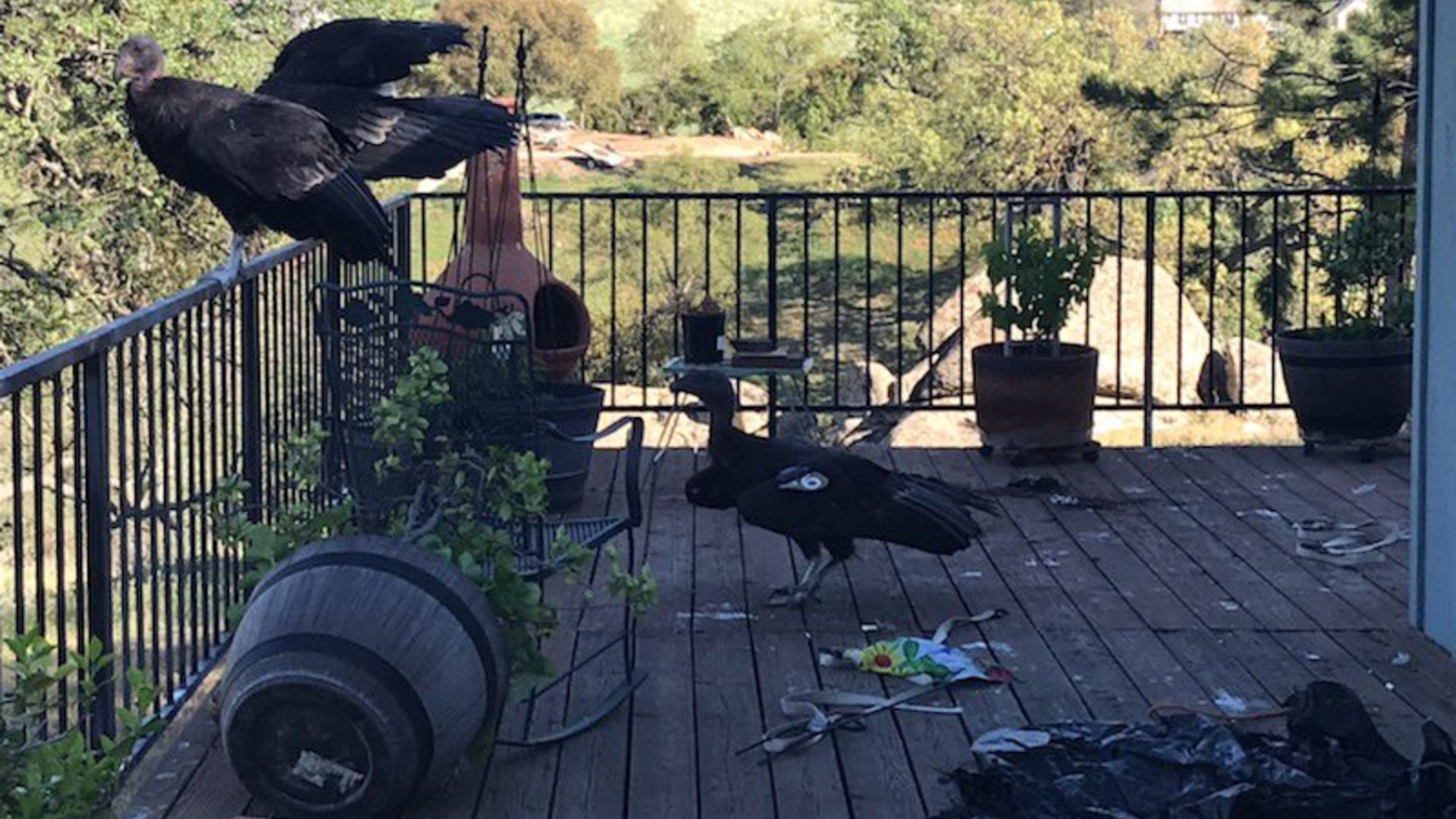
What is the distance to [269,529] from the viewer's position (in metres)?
3.76

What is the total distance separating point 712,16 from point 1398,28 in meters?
37.4

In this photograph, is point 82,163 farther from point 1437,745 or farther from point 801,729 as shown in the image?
point 1437,745

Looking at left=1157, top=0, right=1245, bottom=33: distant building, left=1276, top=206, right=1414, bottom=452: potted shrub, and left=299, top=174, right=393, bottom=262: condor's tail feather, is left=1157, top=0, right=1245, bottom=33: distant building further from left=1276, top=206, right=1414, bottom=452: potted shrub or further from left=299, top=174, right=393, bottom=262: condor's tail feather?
left=299, top=174, right=393, bottom=262: condor's tail feather

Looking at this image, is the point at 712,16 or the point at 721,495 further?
the point at 712,16

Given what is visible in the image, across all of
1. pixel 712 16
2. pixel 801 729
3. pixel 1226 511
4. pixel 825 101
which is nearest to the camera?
pixel 801 729

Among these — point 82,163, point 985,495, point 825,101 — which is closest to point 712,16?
point 825,101

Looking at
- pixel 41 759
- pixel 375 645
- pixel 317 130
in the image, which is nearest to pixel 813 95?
pixel 317 130

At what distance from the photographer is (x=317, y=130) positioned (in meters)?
5.23

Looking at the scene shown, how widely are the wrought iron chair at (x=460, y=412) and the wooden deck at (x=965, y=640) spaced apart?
0.70 ft

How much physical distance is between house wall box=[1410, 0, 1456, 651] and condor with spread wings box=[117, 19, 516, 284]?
2.58 meters

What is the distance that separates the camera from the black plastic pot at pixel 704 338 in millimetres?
7094

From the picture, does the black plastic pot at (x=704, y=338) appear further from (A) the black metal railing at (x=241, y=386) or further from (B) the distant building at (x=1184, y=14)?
(B) the distant building at (x=1184, y=14)

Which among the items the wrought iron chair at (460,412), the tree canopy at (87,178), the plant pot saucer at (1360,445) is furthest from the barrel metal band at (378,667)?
the tree canopy at (87,178)

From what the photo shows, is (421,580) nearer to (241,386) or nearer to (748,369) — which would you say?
(241,386)
